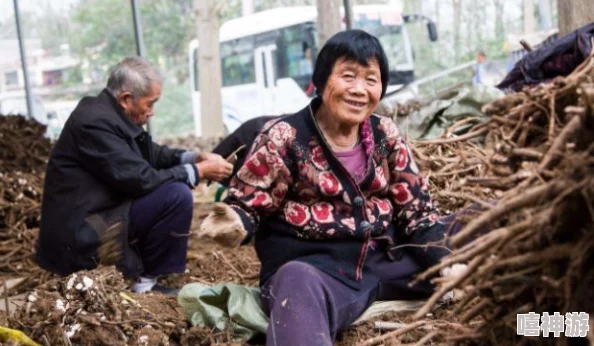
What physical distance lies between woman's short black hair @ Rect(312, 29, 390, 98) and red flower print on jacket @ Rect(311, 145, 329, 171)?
23 centimetres

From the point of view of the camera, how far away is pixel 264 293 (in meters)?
2.99

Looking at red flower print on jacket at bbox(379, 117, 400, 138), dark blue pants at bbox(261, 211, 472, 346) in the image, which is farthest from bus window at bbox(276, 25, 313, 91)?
dark blue pants at bbox(261, 211, 472, 346)

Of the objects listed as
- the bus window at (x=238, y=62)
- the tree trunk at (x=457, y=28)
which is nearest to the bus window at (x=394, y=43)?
the bus window at (x=238, y=62)

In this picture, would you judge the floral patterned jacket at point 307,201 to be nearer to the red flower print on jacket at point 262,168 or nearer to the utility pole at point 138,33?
the red flower print on jacket at point 262,168

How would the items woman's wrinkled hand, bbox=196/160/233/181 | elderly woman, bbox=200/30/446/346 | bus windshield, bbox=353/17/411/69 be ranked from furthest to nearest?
bus windshield, bbox=353/17/411/69 → woman's wrinkled hand, bbox=196/160/233/181 → elderly woman, bbox=200/30/446/346

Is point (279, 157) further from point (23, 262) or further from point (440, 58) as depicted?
point (440, 58)

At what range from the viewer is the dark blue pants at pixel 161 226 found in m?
4.02

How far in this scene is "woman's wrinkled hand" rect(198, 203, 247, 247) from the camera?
109 inches

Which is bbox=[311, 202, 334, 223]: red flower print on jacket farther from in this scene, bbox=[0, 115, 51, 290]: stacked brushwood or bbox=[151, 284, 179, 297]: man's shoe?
bbox=[0, 115, 51, 290]: stacked brushwood

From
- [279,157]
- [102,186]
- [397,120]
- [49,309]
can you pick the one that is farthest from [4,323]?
[397,120]

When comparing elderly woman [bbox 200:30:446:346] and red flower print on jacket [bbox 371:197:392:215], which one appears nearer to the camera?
elderly woman [bbox 200:30:446:346]

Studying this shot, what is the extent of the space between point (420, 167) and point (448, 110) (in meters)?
1.19

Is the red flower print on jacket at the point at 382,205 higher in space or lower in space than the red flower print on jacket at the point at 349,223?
higher

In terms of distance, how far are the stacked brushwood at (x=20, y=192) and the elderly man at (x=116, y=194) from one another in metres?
0.69
